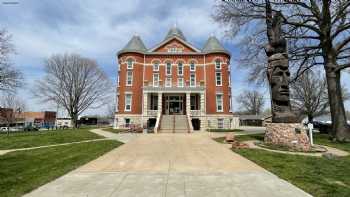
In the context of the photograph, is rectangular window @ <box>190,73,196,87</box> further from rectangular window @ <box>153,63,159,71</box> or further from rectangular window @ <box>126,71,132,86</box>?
rectangular window @ <box>126,71,132,86</box>

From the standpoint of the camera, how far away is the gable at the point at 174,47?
104ft

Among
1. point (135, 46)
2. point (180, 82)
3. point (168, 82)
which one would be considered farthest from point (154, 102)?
point (135, 46)

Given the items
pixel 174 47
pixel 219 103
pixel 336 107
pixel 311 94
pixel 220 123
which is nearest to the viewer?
pixel 336 107

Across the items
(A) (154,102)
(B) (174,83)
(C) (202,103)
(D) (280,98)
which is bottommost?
(D) (280,98)

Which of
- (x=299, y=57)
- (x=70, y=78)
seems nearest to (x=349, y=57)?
(x=299, y=57)

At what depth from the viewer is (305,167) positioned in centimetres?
736

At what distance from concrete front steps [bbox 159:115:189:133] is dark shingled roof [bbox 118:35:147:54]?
1111 centimetres

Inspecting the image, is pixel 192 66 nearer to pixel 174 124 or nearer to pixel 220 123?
pixel 220 123

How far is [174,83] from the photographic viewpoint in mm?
31078

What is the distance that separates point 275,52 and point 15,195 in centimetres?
1413

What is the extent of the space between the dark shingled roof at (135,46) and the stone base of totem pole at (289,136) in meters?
22.8

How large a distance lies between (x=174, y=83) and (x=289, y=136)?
67.9 ft

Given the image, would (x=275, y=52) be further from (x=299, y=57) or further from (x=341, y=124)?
(x=341, y=124)

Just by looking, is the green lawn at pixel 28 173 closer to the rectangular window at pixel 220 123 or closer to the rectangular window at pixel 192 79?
the rectangular window at pixel 220 123
